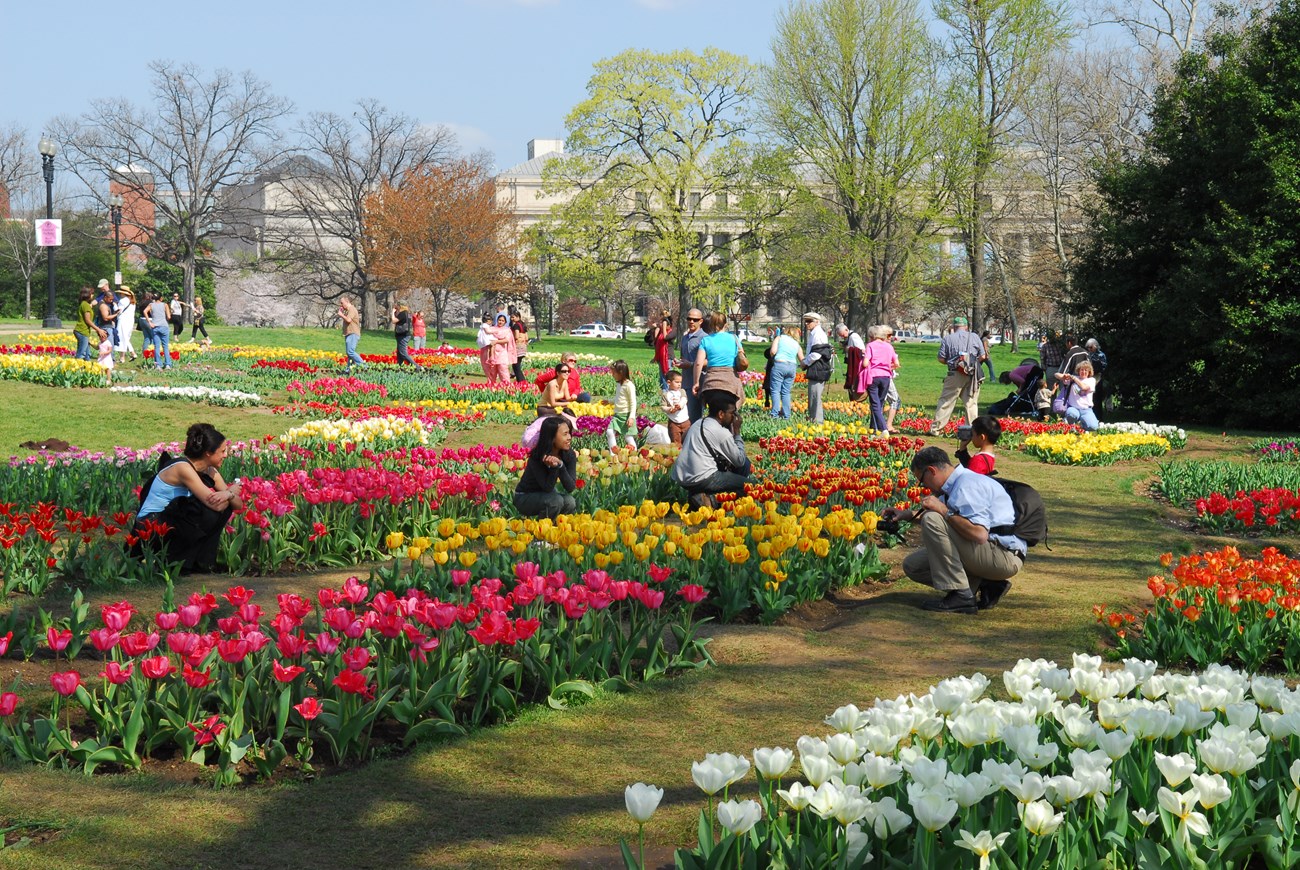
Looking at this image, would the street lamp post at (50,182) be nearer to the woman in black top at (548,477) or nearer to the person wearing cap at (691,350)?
the person wearing cap at (691,350)

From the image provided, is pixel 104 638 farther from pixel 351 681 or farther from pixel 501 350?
pixel 501 350

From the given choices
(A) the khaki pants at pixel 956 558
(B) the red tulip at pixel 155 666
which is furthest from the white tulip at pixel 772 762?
(A) the khaki pants at pixel 956 558

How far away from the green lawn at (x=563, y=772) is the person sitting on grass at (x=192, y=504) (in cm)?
34

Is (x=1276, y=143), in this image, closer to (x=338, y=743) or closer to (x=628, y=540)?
(x=628, y=540)

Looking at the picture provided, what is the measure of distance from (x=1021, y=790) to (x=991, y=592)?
4556 millimetres

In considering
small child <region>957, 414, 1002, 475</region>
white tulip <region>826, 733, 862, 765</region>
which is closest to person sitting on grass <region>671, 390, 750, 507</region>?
small child <region>957, 414, 1002, 475</region>

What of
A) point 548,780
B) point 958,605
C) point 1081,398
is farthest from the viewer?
point 1081,398

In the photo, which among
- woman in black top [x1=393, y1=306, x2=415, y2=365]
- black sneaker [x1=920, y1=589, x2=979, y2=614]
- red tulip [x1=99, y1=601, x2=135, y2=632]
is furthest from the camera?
woman in black top [x1=393, y1=306, x2=415, y2=365]

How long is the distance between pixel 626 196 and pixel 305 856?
43920 mm

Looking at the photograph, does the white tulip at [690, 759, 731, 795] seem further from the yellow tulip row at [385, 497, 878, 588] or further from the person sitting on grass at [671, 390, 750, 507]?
the person sitting on grass at [671, 390, 750, 507]

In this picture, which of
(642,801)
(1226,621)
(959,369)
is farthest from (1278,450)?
(642,801)

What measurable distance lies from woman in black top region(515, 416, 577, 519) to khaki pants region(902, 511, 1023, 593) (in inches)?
114

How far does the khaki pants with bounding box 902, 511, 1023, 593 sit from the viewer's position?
23.2ft

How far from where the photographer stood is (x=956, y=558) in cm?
713
